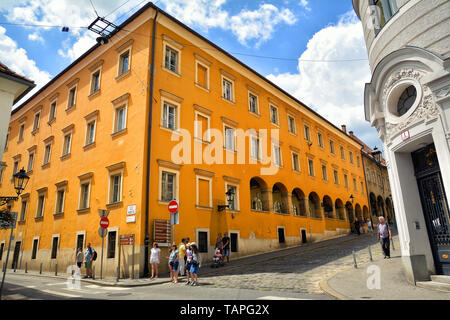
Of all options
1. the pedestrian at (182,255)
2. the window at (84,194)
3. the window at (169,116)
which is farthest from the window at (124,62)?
the pedestrian at (182,255)

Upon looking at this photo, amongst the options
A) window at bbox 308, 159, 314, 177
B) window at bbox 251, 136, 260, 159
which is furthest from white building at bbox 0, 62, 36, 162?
window at bbox 308, 159, 314, 177

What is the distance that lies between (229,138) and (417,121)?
1412cm

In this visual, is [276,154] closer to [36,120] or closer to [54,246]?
[54,246]

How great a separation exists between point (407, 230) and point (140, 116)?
514 inches

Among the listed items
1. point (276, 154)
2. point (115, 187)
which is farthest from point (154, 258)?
point (276, 154)

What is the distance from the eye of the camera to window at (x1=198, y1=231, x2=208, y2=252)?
17500mm

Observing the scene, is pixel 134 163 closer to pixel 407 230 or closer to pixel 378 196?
pixel 407 230

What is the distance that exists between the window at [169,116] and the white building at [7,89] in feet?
24.1

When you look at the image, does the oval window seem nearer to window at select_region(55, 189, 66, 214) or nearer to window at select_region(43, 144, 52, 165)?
window at select_region(55, 189, 66, 214)

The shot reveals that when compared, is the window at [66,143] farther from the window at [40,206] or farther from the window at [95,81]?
the window at [40,206]

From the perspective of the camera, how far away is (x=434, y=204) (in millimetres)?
8867

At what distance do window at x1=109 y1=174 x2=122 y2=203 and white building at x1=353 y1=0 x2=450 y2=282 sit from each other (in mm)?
12626

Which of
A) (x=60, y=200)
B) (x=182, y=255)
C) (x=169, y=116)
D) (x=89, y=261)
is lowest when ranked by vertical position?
(x=89, y=261)
